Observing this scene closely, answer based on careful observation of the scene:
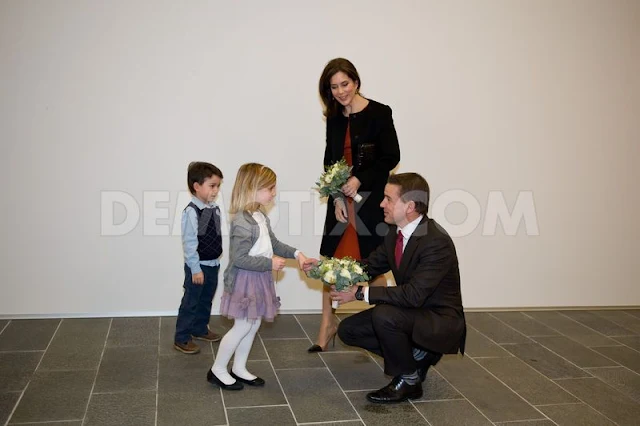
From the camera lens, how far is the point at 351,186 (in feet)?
13.4

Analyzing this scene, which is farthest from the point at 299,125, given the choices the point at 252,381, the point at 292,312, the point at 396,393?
the point at 396,393

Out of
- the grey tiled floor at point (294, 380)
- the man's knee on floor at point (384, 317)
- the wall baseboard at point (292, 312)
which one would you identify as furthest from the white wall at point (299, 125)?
the man's knee on floor at point (384, 317)

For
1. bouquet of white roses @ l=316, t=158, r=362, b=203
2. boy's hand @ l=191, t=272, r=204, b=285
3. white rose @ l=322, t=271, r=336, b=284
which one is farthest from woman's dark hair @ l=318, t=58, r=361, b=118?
boy's hand @ l=191, t=272, r=204, b=285

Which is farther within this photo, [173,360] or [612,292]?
[612,292]

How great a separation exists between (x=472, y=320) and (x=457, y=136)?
59.4 inches

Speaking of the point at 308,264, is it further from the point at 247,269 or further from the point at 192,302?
the point at 192,302

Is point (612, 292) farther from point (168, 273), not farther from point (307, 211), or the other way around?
point (168, 273)

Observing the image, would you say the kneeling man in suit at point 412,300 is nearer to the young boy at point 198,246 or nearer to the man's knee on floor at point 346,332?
the man's knee on floor at point 346,332

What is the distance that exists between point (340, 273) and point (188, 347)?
1.29m

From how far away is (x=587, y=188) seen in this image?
19.2 ft

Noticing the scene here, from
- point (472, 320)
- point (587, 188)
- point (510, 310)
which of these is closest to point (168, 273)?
point (472, 320)

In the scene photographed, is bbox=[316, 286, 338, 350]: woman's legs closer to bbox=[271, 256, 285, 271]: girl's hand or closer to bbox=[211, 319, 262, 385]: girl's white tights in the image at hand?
bbox=[211, 319, 262, 385]: girl's white tights

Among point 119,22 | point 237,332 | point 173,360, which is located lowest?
point 173,360

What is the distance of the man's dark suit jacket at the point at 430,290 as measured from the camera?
11.9ft
